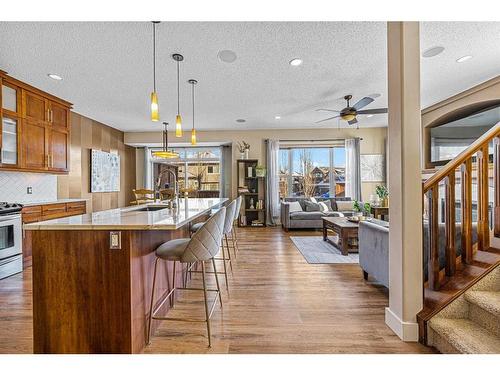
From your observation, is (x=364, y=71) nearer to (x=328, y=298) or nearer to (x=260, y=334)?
(x=328, y=298)

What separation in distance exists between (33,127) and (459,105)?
7047 millimetres

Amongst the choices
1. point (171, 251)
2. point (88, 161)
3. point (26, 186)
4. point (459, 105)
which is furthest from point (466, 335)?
point (88, 161)

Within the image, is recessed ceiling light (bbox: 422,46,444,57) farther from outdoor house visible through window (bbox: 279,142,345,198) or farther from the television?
outdoor house visible through window (bbox: 279,142,345,198)

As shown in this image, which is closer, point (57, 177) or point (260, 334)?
point (260, 334)

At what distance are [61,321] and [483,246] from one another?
303cm

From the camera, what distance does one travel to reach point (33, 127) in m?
3.78

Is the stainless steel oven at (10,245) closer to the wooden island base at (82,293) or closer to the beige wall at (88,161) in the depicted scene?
the beige wall at (88,161)

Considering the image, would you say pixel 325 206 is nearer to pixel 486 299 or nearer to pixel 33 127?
pixel 486 299

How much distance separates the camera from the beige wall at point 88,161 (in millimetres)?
5137

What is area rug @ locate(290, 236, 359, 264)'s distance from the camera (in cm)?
359

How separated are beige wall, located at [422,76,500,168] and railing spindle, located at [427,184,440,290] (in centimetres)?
347

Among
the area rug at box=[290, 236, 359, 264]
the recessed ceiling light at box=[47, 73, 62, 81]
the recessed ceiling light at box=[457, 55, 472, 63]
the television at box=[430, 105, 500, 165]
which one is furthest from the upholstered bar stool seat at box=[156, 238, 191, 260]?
the television at box=[430, 105, 500, 165]
